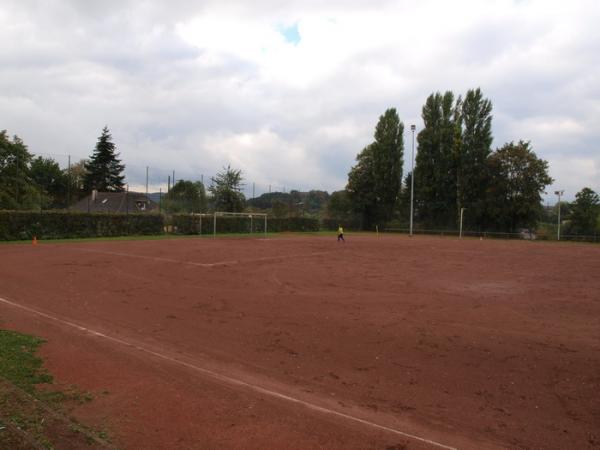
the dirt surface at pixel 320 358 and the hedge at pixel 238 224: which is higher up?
the hedge at pixel 238 224

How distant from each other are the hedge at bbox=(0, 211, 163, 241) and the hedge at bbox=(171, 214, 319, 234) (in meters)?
2.06

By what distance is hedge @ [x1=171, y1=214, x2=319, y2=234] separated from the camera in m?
37.1

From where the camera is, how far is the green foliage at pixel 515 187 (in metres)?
47.6

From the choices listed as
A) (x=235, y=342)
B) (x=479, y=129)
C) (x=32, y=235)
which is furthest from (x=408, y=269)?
(x=479, y=129)

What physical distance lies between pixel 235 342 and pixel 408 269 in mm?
10508

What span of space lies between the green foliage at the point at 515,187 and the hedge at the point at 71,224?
37.2m

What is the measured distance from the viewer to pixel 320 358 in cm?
634

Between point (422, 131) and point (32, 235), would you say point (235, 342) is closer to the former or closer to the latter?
point (32, 235)

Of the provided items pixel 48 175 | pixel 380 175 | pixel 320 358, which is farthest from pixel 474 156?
pixel 48 175

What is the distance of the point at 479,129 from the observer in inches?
2082

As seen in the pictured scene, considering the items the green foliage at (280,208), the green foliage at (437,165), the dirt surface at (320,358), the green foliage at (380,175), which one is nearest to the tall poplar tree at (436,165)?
the green foliage at (437,165)

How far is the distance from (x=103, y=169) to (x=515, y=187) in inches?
2256

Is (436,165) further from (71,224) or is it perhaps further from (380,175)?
(71,224)

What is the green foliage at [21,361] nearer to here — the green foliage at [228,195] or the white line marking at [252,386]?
the white line marking at [252,386]
